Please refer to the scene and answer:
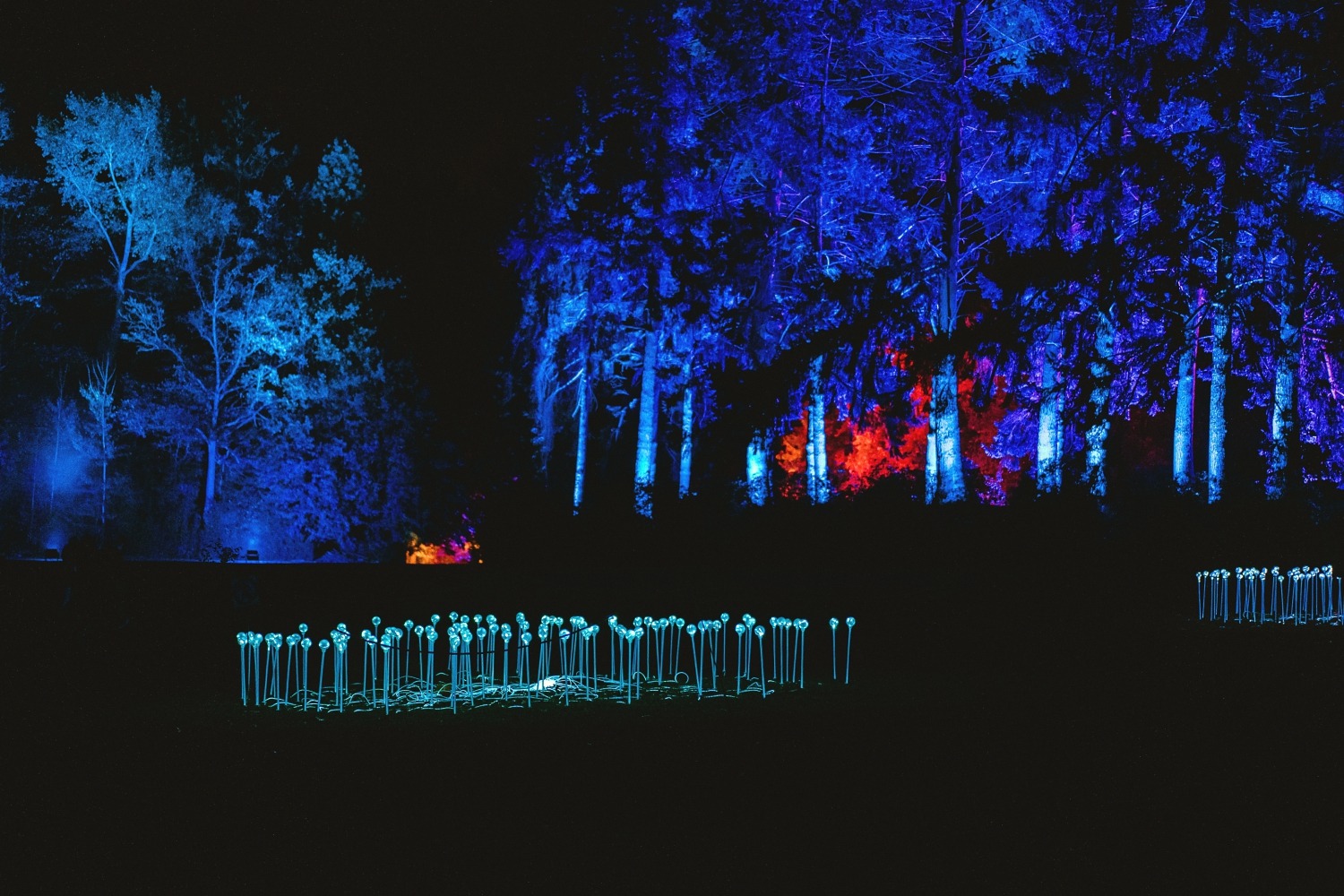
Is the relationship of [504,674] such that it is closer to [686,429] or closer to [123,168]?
[686,429]

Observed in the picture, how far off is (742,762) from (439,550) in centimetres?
1978

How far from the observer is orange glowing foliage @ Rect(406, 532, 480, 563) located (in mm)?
25750

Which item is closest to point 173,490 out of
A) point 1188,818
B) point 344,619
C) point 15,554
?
point 15,554

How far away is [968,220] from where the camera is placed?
22172mm

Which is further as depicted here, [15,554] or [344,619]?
[15,554]

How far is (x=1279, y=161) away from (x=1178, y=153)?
2.74 m

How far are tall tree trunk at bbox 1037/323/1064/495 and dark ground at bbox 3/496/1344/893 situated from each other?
35.1 inches

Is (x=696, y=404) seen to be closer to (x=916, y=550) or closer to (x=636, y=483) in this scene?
(x=636, y=483)

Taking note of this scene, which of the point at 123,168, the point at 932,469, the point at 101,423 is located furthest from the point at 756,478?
the point at 123,168

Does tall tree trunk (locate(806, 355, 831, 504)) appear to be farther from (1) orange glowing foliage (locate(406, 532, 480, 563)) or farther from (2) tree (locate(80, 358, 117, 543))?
(2) tree (locate(80, 358, 117, 543))

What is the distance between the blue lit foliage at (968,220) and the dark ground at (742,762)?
1937mm

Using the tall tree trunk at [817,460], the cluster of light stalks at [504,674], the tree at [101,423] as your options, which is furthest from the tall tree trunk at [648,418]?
the tree at [101,423]

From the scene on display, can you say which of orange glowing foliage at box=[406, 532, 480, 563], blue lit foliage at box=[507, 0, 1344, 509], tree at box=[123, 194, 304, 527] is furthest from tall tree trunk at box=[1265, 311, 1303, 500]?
tree at box=[123, 194, 304, 527]

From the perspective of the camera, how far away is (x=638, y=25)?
2172cm
